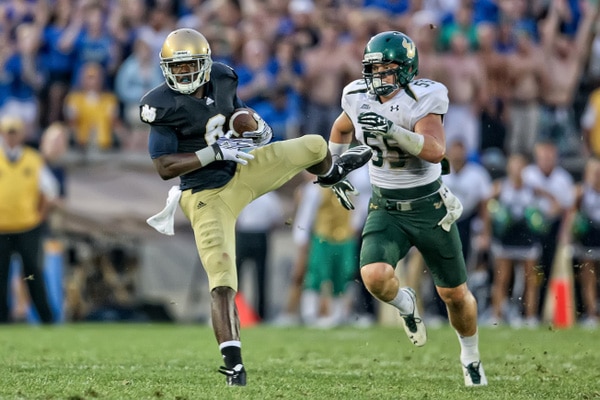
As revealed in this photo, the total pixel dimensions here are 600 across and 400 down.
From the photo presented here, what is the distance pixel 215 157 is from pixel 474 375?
1.84 meters

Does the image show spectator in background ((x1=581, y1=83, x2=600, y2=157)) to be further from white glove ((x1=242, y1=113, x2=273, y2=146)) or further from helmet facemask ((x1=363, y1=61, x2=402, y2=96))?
white glove ((x1=242, y1=113, x2=273, y2=146))

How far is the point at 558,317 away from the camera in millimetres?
11500

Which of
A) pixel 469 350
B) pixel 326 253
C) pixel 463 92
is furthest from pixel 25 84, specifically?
pixel 469 350

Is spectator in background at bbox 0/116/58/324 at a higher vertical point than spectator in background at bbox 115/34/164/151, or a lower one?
lower

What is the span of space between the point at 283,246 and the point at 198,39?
6.59m

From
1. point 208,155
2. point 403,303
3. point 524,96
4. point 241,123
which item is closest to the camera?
point 208,155

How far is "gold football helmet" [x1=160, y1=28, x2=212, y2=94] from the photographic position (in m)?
6.12

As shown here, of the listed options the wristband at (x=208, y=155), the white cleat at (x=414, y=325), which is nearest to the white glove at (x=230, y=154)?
the wristband at (x=208, y=155)

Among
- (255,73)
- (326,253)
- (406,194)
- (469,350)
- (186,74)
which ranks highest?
(255,73)

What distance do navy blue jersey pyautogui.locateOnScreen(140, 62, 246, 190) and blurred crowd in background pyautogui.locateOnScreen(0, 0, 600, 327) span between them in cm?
525

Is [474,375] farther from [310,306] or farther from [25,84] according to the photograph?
[25,84]

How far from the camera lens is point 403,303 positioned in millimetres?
6586

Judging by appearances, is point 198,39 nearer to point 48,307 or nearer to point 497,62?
point 48,307

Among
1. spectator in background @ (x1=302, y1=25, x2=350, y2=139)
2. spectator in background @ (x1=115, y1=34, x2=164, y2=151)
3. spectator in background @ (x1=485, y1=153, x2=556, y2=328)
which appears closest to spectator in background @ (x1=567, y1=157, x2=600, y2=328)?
spectator in background @ (x1=485, y1=153, x2=556, y2=328)
